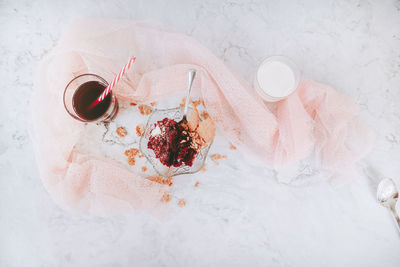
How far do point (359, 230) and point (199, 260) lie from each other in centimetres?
61

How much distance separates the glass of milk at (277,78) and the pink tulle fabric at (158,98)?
0.04 meters

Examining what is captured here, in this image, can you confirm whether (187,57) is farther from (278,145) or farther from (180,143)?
(278,145)

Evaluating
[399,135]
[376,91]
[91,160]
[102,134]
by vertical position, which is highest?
[376,91]

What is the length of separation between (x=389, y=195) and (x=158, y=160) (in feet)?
2.76

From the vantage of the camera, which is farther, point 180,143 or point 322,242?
point 322,242

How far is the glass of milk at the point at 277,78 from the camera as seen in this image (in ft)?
3.21

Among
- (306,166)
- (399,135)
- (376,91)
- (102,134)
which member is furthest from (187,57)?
(399,135)

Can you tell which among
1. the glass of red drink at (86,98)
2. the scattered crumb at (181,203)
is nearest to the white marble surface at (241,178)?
the scattered crumb at (181,203)

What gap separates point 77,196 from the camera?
989 millimetres

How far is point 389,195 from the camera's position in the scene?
99 centimetres

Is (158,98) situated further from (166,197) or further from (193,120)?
(166,197)

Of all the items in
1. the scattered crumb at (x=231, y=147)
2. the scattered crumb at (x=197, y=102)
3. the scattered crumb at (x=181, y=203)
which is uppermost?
the scattered crumb at (x=197, y=102)

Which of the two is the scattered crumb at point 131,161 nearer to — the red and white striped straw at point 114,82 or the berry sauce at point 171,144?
the berry sauce at point 171,144

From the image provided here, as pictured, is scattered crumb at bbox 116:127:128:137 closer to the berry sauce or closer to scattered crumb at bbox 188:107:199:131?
the berry sauce
